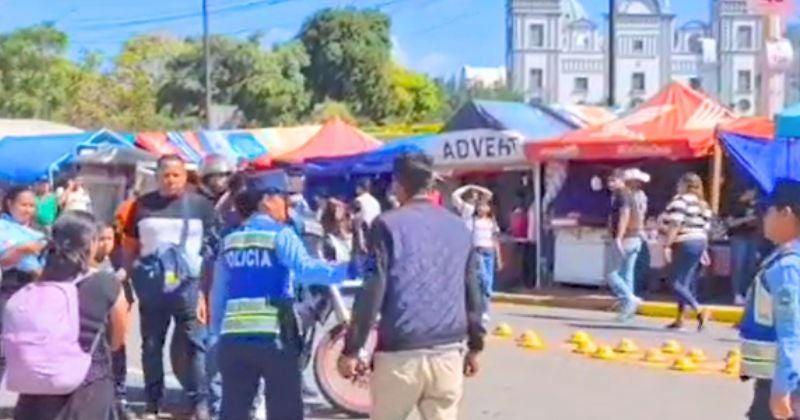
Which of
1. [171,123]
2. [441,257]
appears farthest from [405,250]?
[171,123]

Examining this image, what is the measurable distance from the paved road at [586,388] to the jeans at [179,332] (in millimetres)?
818

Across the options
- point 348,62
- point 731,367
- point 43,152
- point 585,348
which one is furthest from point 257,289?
point 348,62

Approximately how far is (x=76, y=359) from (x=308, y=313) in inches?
116

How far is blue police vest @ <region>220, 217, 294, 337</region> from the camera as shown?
792cm

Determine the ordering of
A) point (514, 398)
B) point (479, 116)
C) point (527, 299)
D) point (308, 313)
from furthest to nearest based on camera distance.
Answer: point (479, 116)
point (527, 299)
point (514, 398)
point (308, 313)

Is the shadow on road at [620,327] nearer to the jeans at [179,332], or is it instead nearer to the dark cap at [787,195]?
the jeans at [179,332]

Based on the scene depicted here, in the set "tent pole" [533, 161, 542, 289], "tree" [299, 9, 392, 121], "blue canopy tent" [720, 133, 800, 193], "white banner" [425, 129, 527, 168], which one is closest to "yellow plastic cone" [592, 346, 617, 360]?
"blue canopy tent" [720, 133, 800, 193]

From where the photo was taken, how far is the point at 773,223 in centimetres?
683

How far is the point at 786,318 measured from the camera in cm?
658

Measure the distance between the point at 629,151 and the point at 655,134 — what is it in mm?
410

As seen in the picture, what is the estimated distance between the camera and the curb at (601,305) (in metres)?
19.7

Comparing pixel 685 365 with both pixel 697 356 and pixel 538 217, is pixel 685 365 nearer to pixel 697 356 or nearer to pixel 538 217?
pixel 697 356

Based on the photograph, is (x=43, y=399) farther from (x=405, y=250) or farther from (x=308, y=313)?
(x=308, y=313)

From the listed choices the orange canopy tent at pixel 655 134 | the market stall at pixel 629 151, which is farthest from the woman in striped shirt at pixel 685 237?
the market stall at pixel 629 151
